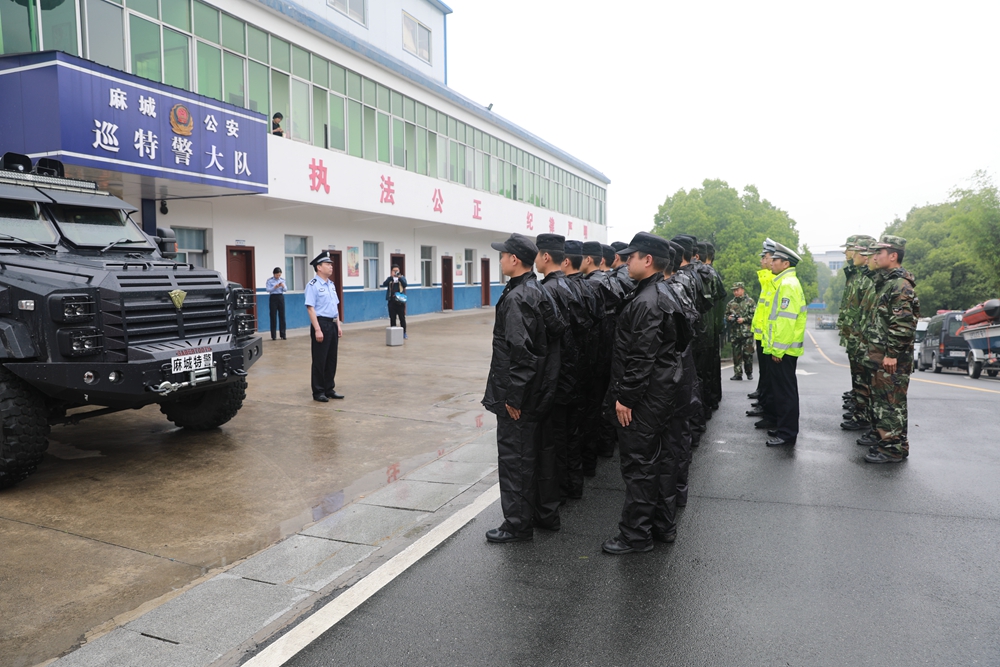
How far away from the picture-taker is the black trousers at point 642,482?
434 cm

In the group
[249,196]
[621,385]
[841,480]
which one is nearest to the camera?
[621,385]

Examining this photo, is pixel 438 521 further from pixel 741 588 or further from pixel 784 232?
pixel 784 232

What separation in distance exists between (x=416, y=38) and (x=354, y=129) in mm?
8458

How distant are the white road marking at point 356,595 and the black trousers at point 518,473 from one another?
445mm

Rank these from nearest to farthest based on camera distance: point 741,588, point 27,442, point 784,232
→ point 741,588
point 27,442
point 784,232

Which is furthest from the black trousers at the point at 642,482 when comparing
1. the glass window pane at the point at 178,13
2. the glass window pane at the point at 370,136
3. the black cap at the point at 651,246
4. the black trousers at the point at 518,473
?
the glass window pane at the point at 370,136

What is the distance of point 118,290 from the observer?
561cm

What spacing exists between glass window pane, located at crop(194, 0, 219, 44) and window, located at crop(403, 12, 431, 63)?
11.4 metres

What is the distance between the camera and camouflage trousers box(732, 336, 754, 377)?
1298 cm

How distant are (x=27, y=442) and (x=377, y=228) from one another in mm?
20211

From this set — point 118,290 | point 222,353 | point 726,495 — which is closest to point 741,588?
point 726,495

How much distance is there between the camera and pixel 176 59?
1584 centimetres

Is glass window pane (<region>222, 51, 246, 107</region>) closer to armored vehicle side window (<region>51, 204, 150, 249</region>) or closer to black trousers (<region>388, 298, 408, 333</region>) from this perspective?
black trousers (<region>388, 298, 408, 333</region>)

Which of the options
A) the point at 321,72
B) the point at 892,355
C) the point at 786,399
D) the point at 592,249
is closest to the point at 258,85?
the point at 321,72
